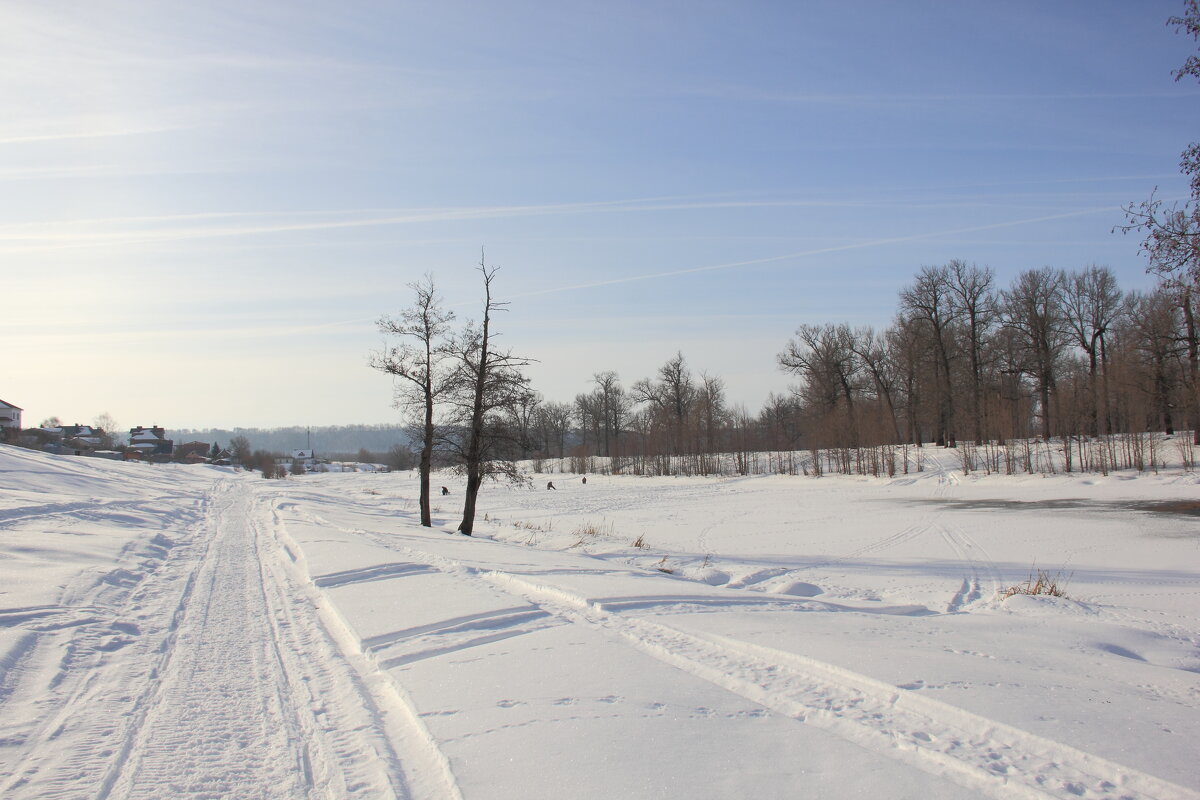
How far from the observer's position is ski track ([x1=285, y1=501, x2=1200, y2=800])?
3867mm

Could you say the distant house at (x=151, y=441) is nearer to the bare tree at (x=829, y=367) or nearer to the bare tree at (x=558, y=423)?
the bare tree at (x=558, y=423)

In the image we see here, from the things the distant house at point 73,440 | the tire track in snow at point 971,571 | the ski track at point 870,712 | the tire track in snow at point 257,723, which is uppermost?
the distant house at point 73,440

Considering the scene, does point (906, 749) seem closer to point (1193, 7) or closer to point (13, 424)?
point (1193, 7)

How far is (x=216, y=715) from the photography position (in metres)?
5.17

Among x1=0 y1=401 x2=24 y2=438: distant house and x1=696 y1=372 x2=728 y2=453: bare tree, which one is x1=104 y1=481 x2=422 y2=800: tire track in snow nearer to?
x1=696 y1=372 x2=728 y2=453: bare tree

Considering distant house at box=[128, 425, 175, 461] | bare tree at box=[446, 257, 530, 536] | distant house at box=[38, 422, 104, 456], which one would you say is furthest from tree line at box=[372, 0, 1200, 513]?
distant house at box=[128, 425, 175, 461]

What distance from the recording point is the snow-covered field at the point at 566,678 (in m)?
4.04

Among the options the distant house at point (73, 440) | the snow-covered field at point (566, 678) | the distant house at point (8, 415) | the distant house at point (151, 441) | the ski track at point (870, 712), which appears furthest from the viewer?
the distant house at point (151, 441)

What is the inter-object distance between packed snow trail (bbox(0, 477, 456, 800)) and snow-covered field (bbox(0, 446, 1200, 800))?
26mm

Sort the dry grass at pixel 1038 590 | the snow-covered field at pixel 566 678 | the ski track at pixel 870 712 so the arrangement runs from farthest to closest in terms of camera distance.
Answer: the dry grass at pixel 1038 590 → the snow-covered field at pixel 566 678 → the ski track at pixel 870 712

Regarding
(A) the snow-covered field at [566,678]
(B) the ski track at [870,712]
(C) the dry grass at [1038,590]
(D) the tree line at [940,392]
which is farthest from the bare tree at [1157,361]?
(B) the ski track at [870,712]

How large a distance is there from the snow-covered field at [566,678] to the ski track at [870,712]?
2 cm

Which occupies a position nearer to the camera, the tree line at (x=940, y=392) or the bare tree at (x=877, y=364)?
the tree line at (x=940, y=392)

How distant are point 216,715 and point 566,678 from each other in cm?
249
